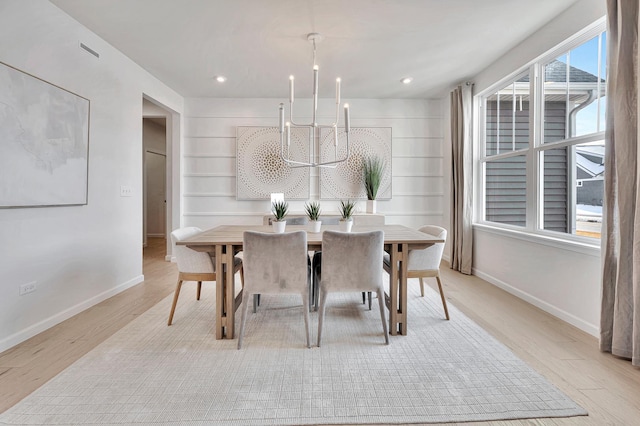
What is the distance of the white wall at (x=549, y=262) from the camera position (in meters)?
2.34

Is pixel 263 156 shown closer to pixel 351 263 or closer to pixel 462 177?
pixel 462 177

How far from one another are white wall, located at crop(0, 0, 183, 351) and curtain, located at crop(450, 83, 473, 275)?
4.08 m

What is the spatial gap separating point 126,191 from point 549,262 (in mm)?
4354

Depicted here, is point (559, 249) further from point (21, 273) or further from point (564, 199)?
point (21, 273)

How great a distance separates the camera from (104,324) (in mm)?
2496

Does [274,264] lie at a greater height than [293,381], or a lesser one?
greater

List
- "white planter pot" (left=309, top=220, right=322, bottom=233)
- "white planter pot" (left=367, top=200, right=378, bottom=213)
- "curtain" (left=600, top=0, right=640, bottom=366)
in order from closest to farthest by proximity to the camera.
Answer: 1. "curtain" (left=600, top=0, right=640, bottom=366)
2. "white planter pot" (left=309, top=220, right=322, bottom=233)
3. "white planter pot" (left=367, top=200, right=378, bottom=213)

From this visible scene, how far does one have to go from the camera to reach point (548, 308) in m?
2.75

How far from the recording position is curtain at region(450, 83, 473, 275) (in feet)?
13.2

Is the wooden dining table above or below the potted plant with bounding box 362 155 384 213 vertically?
below

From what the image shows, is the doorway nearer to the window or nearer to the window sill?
the window

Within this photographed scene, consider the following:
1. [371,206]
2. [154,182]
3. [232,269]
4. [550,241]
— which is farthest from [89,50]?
[154,182]

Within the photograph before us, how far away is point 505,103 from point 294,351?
3.59 metres

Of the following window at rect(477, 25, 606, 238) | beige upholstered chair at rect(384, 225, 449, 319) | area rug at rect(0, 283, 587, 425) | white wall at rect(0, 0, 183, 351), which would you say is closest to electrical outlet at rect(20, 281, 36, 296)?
white wall at rect(0, 0, 183, 351)
